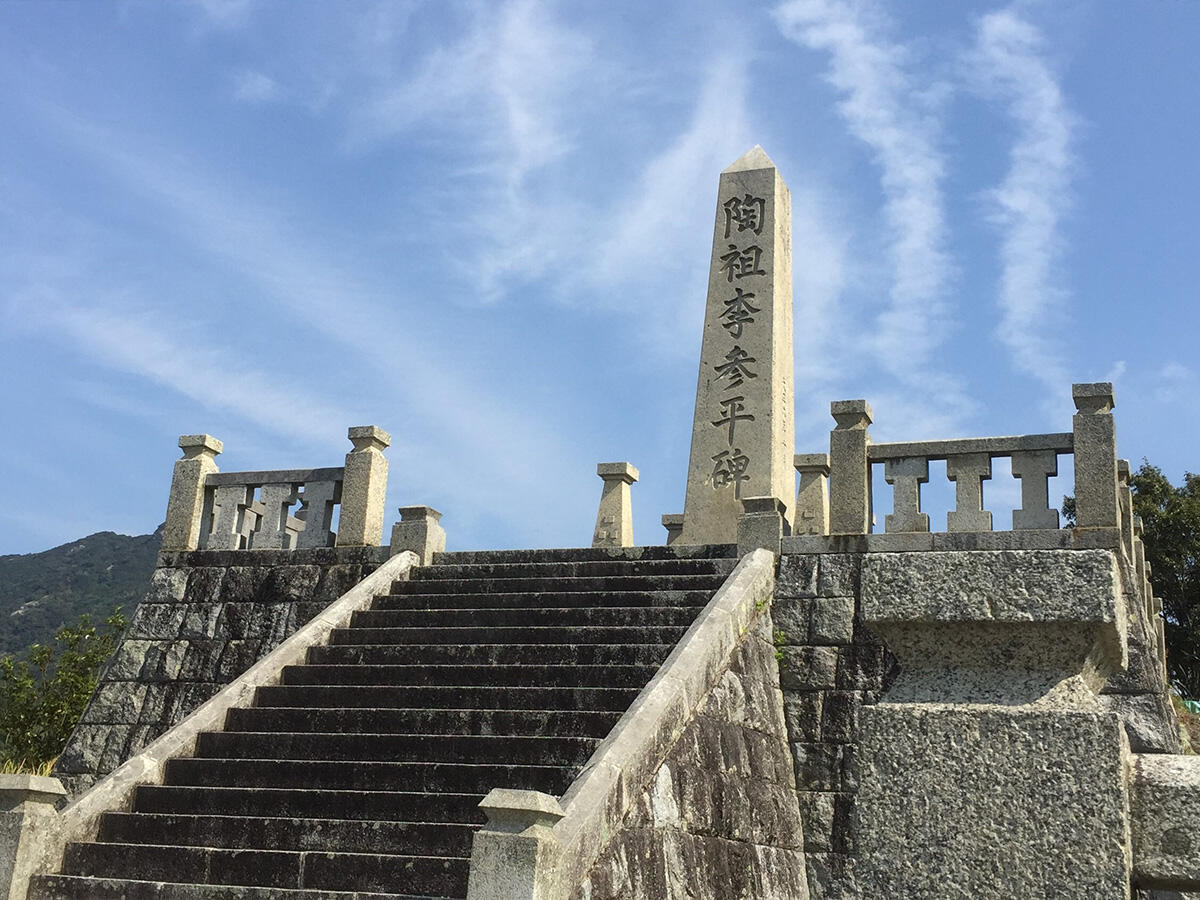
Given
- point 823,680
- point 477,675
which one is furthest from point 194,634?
point 823,680

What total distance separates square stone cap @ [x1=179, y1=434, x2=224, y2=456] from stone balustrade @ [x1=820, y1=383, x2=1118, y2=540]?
597 cm

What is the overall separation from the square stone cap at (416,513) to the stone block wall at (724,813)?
11.4 feet

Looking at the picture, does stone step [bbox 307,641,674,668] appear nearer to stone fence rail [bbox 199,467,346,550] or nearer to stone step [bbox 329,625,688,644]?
stone step [bbox 329,625,688,644]

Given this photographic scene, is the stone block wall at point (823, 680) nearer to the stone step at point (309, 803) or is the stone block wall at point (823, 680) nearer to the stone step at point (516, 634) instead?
the stone step at point (516, 634)

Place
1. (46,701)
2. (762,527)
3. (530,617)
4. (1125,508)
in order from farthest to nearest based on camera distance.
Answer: (46,701)
(1125,508)
(762,527)
(530,617)

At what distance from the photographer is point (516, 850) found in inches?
213

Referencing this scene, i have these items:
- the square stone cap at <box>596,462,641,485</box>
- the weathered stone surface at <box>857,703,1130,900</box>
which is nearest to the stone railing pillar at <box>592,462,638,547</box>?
the square stone cap at <box>596,462,641,485</box>

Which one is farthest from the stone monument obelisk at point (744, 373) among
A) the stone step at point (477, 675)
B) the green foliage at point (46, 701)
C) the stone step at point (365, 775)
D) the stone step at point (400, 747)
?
the green foliage at point (46, 701)

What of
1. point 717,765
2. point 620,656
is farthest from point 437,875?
point 620,656

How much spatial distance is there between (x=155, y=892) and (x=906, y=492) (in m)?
6.06

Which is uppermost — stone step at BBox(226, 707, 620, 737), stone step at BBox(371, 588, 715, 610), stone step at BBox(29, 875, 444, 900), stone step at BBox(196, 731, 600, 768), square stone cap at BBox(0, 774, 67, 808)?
stone step at BBox(371, 588, 715, 610)

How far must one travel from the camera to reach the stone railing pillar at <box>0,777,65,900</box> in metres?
6.61

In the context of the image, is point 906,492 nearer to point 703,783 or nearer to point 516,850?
point 703,783

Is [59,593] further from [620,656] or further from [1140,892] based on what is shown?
[1140,892]
